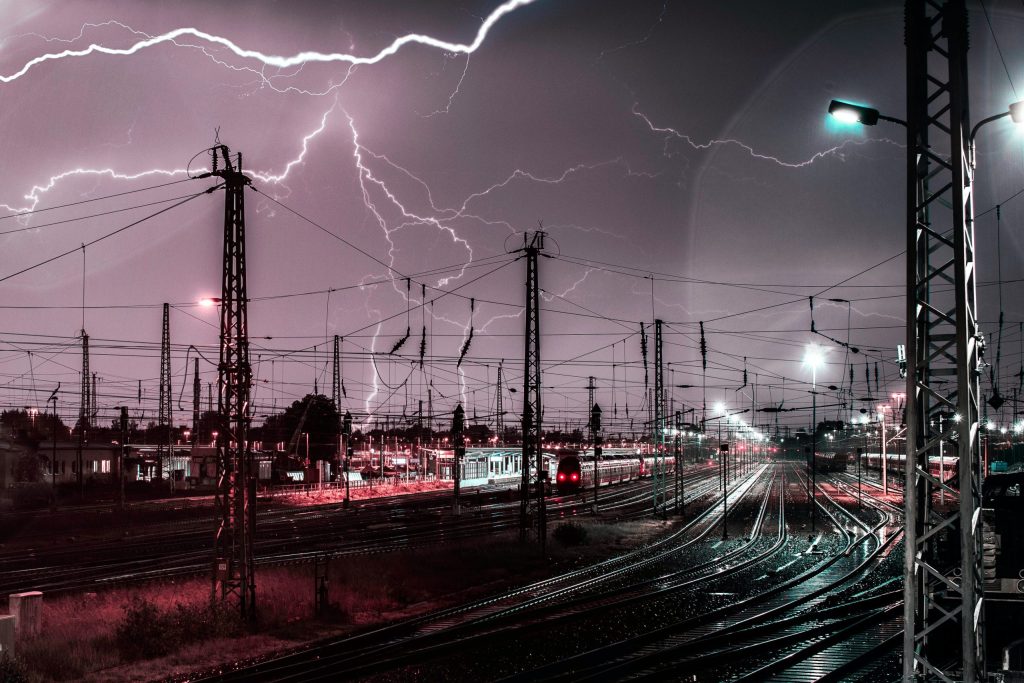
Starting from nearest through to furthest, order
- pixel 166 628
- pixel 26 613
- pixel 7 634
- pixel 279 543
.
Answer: pixel 7 634
pixel 26 613
pixel 166 628
pixel 279 543

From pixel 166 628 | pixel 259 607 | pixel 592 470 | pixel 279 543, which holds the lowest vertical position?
→ pixel 592 470

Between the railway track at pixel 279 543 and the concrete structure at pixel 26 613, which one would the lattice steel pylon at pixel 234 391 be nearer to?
the concrete structure at pixel 26 613

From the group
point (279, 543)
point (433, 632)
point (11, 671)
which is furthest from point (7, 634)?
point (279, 543)

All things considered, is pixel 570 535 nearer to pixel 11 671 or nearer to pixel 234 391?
pixel 234 391

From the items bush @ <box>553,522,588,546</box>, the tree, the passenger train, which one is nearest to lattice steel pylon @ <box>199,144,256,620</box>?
bush @ <box>553,522,588,546</box>

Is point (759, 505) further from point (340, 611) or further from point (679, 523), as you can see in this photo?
point (340, 611)

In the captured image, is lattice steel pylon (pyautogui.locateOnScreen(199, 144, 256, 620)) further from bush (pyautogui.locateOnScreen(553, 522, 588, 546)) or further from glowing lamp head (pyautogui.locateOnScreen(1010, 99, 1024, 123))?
bush (pyautogui.locateOnScreen(553, 522, 588, 546))
